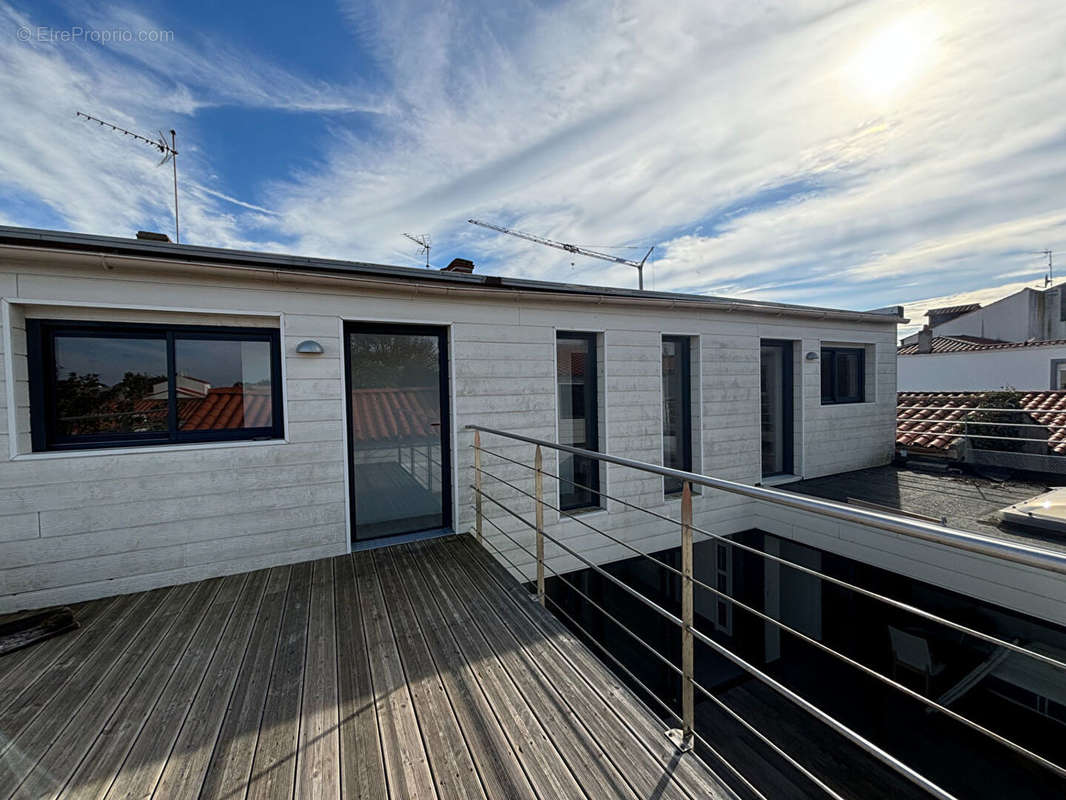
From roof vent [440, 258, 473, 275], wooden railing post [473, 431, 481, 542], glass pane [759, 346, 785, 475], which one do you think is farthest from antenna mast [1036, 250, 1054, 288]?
wooden railing post [473, 431, 481, 542]

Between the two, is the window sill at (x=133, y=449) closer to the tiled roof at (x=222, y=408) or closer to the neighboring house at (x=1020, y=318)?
the tiled roof at (x=222, y=408)

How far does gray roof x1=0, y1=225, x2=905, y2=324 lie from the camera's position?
2.84m

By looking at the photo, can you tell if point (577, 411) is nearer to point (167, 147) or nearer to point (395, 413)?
point (395, 413)

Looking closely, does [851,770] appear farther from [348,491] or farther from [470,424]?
[348,491]

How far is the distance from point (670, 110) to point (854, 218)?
347cm

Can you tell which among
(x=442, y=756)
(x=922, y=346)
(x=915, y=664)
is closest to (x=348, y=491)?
(x=442, y=756)

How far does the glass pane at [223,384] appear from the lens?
10.6 ft

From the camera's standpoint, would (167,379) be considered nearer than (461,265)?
Yes

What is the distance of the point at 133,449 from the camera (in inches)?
119

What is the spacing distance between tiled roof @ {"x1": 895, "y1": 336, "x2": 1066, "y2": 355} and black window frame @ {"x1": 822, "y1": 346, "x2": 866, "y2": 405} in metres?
8.75

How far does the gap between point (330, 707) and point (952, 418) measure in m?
9.34

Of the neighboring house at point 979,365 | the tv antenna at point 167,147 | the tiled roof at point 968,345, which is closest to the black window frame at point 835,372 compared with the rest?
the neighboring house at point 979,365

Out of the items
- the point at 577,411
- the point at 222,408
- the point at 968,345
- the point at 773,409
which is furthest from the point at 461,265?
the point at 968,345

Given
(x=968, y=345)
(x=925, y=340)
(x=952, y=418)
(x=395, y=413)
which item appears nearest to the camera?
(x=395, y=413)
